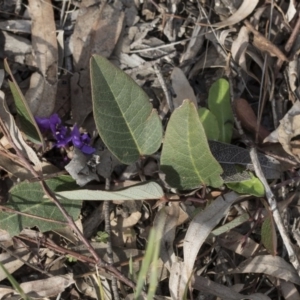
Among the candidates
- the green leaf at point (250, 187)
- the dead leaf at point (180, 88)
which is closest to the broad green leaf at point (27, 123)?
Result: the dead leaf at point (180, 88)

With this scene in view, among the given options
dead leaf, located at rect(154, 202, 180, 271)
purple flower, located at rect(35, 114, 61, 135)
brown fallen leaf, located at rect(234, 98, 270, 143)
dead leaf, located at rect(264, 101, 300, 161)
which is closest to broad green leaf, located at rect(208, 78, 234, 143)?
brown fallen leaf, located at rect(234, 98, 270, 143)

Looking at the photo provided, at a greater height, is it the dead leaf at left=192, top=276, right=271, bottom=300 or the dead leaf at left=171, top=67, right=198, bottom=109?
the dead leaf at left=171, top=67, right=198, bottom=109

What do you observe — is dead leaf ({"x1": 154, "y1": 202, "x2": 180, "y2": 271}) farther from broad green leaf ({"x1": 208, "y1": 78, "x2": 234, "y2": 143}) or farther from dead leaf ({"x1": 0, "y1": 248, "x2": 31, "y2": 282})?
dead leaf ({"x1": 0, "y1": 248, "x2": 31, "y2": 282})

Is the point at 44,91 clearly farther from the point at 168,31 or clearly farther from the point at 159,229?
the point at 159,229

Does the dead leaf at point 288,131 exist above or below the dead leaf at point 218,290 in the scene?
above

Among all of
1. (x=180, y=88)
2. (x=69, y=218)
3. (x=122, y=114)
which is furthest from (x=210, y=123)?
(x=69, y=218)

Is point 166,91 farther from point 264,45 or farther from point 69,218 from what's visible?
point 69,218

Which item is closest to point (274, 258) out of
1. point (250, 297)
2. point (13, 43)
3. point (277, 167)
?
point (250, 297)

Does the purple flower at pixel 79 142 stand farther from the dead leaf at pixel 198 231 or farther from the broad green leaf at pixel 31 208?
the dead leaf at pixel 198 231
